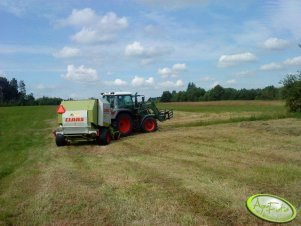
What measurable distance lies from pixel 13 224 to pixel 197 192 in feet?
10.3

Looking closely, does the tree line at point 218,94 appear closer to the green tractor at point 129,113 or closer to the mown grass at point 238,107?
the mown grass at point 238,107

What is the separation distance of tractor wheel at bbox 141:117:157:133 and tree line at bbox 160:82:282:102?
8884 centimetres

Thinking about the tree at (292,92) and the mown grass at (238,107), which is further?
the mown grass at (238,107)

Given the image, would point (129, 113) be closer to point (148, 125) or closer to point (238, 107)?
point (148, 125)

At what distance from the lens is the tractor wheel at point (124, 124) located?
19.2 metres

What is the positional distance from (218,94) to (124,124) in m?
102

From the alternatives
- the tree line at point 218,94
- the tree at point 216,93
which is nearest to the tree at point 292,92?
the tree line at point 218,94

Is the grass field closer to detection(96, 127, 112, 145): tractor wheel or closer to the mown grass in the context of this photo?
detection(96, 127, 112, 145): tractor wheel

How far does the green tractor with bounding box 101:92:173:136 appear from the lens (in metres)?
19.2

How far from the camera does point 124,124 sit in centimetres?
1939

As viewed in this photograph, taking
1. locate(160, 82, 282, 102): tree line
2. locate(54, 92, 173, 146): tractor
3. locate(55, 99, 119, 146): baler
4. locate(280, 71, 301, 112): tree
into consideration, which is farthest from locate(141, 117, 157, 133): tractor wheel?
locate(160, 82, 282, 102): tree line

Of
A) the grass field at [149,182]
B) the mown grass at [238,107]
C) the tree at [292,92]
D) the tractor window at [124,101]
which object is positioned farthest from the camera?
the mown grass at [238,107]

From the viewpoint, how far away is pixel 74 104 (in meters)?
16.8

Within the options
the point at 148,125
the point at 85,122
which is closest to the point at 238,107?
the point at 148,125
